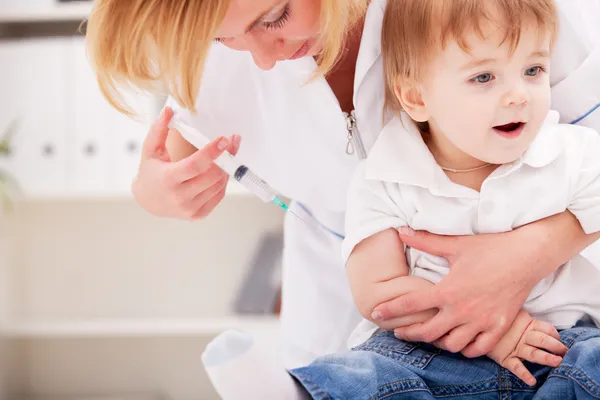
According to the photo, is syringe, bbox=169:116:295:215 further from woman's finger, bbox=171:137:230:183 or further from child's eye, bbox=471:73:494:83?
child's eye, bbox=471:73:494:83

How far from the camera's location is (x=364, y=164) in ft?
3.41

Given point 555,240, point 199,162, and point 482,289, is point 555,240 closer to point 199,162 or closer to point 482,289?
point 482,289

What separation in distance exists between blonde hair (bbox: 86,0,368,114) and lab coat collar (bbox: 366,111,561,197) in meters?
0.14

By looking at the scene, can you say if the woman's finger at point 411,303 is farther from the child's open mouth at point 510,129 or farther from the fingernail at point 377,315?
the child's open mouth at point 510,129

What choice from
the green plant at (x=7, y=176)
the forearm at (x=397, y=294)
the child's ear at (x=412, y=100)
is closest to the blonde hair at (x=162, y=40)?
the child's ear at (x=412, y=100)

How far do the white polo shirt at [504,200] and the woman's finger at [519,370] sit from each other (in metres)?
0.10

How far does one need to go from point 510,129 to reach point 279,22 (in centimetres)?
33

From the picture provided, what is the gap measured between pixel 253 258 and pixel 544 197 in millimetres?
1769

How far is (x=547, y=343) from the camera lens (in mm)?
899

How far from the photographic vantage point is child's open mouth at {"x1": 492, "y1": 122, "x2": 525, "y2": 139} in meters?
0.93

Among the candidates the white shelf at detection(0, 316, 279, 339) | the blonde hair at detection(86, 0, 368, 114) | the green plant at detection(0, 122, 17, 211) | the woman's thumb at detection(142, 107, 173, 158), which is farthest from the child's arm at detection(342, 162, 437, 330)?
the green plant at detection(0, 122, 17, 211)

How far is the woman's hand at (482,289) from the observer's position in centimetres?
92

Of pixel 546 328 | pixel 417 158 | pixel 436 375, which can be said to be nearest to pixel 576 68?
pixel 417 158

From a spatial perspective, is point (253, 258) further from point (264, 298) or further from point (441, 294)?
point (441, 294)
